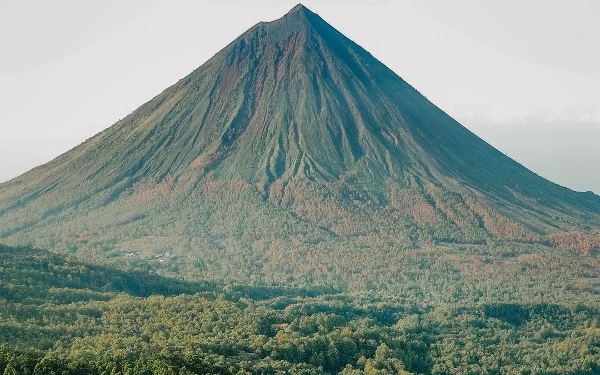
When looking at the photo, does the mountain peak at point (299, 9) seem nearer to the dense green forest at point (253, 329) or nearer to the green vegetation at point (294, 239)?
the green vegetation at point (294, 239)

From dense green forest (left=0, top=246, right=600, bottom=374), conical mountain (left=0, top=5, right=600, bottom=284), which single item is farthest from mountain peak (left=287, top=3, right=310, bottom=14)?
dense green forest (left=0, top=246, right=600, bottom=374)

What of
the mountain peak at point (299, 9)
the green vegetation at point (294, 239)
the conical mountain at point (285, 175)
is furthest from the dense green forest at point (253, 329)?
the mountain peak at point (299, 9)

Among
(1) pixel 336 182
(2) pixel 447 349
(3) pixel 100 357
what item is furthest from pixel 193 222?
(3) pixel 100 357

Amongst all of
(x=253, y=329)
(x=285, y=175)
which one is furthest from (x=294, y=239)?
(x=253, y=329)

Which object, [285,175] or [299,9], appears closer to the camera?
[285,175]

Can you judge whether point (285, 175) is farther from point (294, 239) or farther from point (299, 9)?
point (299, 9)

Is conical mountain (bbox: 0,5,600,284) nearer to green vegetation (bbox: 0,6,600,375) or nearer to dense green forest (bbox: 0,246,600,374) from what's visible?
green vegetation (bbox: 0,6,600,375)
